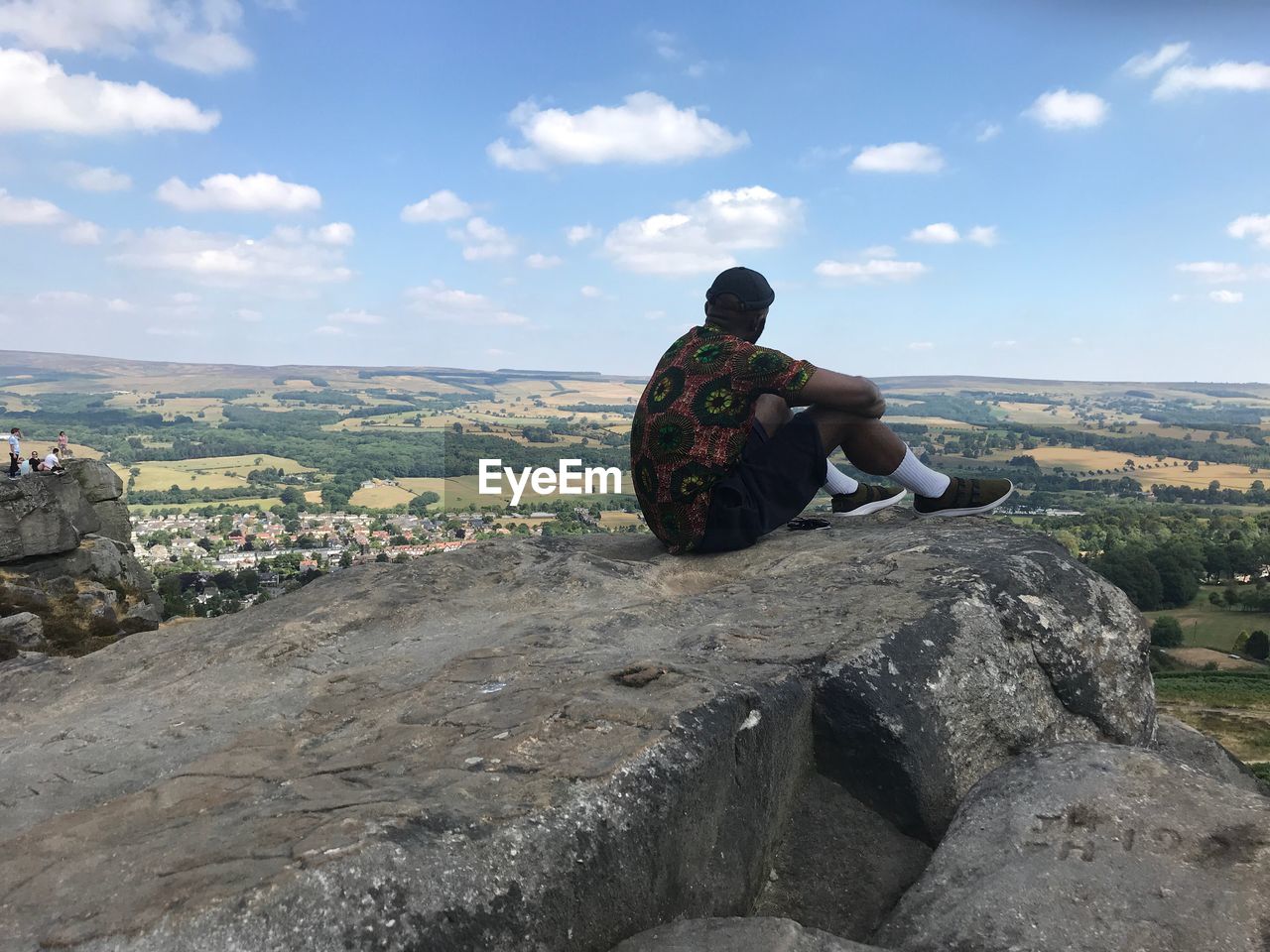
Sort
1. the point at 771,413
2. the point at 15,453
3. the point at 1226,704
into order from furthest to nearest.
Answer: the point at 1226,704 → the point at 15,453 → the point at 771,413

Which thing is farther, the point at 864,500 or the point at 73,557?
the point at 73,557

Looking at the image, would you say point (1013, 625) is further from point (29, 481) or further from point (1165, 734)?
point (29, 481)

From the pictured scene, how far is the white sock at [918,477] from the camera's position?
7.44m

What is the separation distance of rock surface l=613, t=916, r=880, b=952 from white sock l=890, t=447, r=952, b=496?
4.94m

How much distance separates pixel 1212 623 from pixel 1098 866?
76825mm

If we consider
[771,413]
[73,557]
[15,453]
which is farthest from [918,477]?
[15,453]

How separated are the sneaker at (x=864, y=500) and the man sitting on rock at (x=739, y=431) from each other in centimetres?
89

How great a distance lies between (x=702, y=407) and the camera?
22.4ft

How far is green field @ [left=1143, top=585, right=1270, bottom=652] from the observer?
2495 inches

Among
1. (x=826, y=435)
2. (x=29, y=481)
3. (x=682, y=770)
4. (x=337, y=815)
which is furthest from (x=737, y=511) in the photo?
(x=29, y=481)

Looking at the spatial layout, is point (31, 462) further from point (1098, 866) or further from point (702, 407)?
point (1098, 866)

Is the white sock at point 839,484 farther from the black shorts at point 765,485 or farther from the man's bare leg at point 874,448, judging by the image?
the black shorts at point 765,485

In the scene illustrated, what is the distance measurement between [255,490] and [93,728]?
91.1 m

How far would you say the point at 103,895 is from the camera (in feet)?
8.43
